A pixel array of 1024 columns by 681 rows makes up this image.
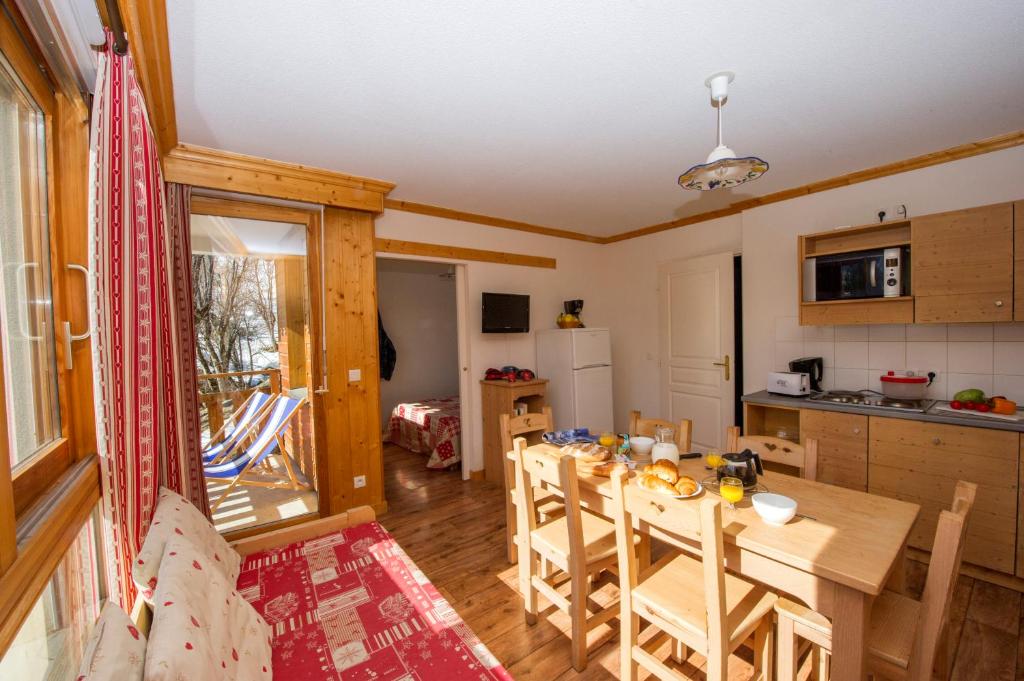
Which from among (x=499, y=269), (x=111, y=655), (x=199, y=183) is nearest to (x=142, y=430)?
(x=111, y=655)

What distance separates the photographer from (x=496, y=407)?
4.01 meters

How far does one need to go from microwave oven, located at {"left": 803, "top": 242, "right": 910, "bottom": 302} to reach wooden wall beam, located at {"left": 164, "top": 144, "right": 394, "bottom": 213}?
3.25 meters

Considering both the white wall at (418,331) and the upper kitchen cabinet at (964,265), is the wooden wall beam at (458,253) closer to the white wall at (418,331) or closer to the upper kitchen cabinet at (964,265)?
the white wall at (418,331)

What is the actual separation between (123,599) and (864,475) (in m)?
3.74

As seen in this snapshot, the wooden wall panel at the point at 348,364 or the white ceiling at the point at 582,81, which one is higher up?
the white ceiling at the point at 582,81

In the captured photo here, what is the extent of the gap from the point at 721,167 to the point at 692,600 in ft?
5.66

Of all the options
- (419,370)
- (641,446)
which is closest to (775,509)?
(641,446)

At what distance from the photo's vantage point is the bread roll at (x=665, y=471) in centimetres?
169

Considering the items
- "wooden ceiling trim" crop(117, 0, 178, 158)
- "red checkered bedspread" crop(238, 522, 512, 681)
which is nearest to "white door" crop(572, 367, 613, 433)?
"red checkered bedspread" crop(238, 522, 512, 681)

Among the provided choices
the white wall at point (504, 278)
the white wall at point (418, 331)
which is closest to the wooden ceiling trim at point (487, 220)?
the white wall at point (504, 278)

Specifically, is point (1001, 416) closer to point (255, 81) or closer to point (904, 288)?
point (904, 288)

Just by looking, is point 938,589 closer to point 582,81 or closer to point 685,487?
point 685,487

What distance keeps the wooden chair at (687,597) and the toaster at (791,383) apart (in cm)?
197

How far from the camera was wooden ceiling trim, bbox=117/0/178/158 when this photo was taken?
1386 millimetres
